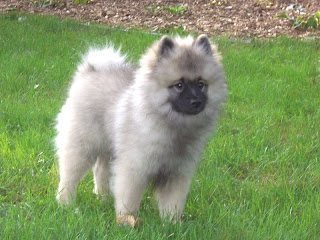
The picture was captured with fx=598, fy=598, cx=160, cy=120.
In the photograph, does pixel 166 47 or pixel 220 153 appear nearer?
pixel 166 47

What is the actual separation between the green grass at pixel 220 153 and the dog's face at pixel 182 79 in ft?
2.38

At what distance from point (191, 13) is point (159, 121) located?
7142 millimetres

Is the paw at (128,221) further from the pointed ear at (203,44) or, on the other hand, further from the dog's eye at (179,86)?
the pointed ear at (203,44)

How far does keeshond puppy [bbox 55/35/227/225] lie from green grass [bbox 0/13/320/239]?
229mm

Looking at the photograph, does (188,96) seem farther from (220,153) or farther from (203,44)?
(220,153)

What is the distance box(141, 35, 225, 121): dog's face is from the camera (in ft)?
12.2

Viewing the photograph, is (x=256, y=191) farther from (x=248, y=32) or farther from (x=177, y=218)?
(x=248, y=32)

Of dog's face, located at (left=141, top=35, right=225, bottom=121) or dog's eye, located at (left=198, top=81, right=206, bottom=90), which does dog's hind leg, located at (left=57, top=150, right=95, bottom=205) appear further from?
dog's eye, located at (left=198, top=81, right=206, bottom=90)

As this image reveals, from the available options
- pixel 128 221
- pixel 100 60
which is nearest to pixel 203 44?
pixel 100 60

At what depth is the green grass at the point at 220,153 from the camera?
367 cm

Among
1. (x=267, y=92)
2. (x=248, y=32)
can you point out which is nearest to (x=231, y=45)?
(x=248, y=32)

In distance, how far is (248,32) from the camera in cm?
950

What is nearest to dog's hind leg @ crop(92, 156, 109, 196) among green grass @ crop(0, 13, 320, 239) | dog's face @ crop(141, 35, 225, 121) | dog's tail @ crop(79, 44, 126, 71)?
green grass @ crop(0, 13, 320, 239)

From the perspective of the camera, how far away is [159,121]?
3.78 meters
